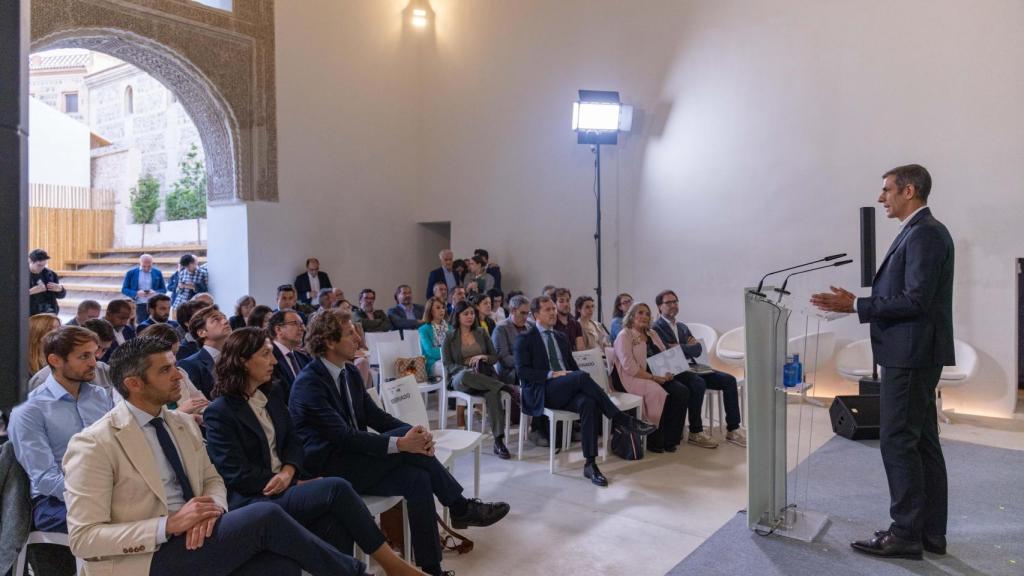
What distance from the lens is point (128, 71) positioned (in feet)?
53.5

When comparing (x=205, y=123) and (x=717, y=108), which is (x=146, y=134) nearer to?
(x=205, y=123)

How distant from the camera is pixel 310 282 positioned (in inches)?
333

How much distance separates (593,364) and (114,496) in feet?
11.0

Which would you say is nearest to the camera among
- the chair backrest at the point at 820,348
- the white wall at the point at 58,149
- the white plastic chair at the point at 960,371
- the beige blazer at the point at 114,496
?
the beige blazer at the point at 114,496

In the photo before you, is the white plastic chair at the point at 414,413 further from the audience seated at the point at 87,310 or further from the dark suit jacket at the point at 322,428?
the audience seated at the point at 87,310

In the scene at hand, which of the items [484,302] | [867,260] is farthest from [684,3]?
[484,302]

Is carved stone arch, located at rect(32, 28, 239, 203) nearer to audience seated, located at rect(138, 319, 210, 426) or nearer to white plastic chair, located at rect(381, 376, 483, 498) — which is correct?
audience seated, located at rect(138, 319, 210, 426)

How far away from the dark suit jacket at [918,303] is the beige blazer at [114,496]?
267 centimetres

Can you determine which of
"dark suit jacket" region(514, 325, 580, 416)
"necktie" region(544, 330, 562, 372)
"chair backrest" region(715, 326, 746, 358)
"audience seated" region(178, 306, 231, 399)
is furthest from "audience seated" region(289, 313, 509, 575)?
"chair backrest" region(715, 326, 746, 358)

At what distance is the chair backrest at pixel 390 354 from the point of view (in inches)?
198

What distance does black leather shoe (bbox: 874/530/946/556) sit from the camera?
2.98 metres

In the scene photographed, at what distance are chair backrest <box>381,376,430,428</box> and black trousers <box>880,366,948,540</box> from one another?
2.06m

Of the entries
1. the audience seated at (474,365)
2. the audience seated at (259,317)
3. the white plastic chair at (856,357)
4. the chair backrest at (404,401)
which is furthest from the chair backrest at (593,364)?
the white plastic chair at (856,357)

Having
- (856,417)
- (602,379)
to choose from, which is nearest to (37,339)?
(602,379)
